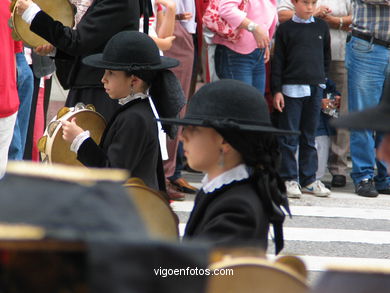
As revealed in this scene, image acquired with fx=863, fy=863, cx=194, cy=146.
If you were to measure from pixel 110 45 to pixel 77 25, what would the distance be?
57cm

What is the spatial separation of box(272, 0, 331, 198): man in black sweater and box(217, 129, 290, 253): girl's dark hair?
4.71 metres

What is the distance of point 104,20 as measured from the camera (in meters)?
4.88

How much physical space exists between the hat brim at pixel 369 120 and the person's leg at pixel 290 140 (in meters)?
6.01

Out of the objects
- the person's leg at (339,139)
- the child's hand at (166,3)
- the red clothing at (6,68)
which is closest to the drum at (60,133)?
the red clothing at (6,68)

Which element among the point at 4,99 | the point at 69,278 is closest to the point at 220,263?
the point at 69,278

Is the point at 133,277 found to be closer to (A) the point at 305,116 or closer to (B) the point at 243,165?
(B) the point at 243,165

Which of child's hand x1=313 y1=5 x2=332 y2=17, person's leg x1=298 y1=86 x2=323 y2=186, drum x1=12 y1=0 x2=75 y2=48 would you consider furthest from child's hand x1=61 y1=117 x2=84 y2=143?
child's hand x1=313 y1=5 x2=332 y2=17

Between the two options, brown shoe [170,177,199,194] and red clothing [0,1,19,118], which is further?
brown shoe [170,177,199,194]

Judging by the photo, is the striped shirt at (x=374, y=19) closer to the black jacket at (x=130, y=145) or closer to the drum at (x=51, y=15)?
the drum at (x=51, y=15)

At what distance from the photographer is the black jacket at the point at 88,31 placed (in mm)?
4867

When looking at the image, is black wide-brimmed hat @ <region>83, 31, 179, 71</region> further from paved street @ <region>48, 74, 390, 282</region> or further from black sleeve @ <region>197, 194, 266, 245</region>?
black sleeve @ <region>197, 194, 266, 245</region>

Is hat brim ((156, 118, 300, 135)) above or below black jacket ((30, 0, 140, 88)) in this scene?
above

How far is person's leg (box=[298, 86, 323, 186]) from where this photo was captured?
798cm

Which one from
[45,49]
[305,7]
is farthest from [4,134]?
[305,7]
